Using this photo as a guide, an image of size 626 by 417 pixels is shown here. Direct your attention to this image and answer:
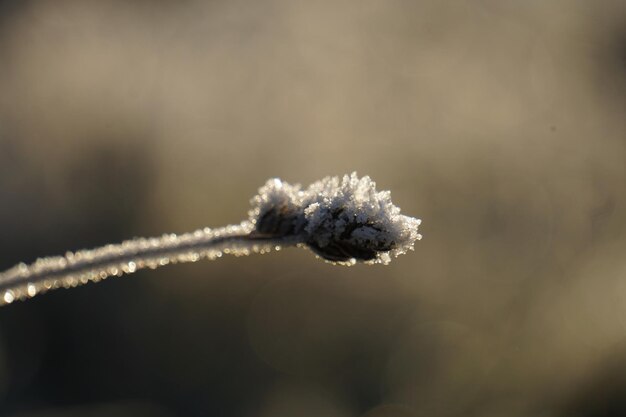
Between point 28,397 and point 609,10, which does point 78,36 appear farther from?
point 609,10

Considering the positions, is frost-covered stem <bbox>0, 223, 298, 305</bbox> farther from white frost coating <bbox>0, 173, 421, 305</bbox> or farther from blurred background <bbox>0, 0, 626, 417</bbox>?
blurred background <bbox>0, 0, 626, 417</bbox>

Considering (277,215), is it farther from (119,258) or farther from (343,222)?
(119,258)

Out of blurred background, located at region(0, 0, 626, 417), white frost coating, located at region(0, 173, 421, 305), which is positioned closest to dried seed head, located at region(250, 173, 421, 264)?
white frost coating, located at region(0, 173, 421, 305)

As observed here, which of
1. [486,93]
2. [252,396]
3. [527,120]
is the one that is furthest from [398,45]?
[252,396]

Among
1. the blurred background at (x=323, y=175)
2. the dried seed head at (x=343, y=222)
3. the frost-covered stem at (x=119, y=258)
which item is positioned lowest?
the frost-covered stem at (x=119, y=258)

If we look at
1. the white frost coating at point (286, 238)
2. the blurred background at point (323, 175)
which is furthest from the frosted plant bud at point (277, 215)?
the blurred background at point (323, 175)

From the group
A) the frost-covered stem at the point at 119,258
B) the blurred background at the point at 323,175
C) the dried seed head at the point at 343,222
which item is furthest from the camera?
the blurred background at the point at 323,175

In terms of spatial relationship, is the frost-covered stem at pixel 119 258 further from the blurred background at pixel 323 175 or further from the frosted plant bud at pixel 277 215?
the blurred background at pixel 323 175
